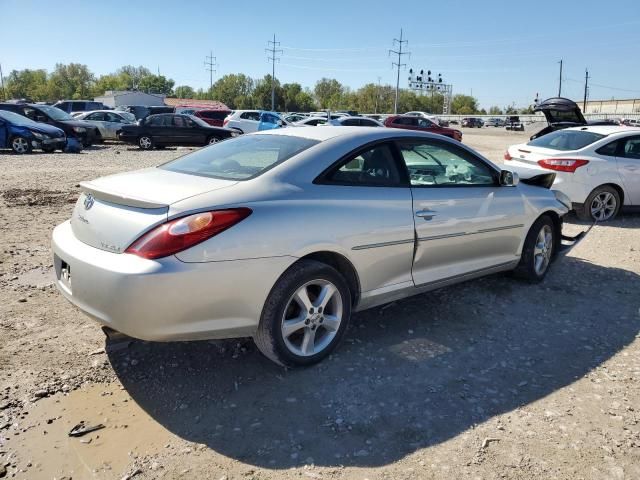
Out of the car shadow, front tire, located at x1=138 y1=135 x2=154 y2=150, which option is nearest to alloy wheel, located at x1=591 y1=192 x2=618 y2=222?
the car shadow

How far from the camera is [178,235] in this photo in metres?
2.80

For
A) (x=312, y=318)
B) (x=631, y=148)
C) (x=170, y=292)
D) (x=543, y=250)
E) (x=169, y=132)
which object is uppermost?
(x=169, y=132)

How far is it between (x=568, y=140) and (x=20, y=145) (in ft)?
52.7

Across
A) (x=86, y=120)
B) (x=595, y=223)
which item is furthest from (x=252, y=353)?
(x=86, y=120)

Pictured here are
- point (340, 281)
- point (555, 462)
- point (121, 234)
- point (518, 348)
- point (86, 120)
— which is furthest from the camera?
point (86, 120)

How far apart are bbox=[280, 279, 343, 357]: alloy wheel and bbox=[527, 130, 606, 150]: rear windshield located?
6584 millimetres

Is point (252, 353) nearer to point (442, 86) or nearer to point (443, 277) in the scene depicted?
point (443, 277)

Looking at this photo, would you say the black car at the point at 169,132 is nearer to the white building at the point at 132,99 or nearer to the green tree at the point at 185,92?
the white building at the point at 132,99

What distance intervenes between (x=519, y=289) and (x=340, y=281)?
8.17 feet

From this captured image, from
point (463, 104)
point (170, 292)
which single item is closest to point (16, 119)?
point (170, 292)

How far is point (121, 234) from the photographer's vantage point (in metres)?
2.92

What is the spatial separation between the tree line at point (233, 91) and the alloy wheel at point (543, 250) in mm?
111545

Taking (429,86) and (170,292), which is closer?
(170,292)

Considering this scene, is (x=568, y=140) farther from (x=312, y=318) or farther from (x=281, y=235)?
(x=281, y=235)
